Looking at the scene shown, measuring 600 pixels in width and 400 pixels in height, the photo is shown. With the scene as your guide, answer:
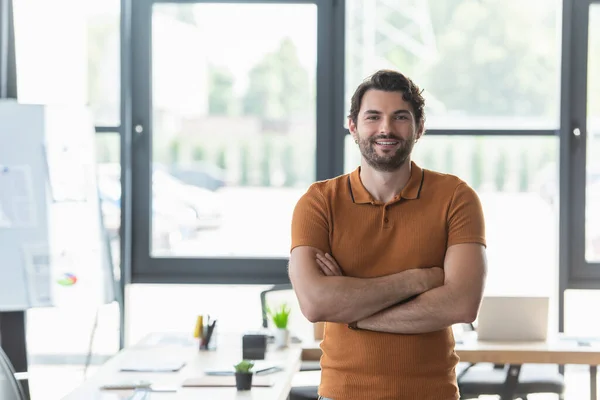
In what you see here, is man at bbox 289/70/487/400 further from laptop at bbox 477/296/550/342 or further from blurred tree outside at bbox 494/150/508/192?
blurred tree outside at bbox 494/150/508/192

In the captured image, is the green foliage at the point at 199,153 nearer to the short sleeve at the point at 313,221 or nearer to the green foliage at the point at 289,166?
the green foliage at the point at 289,166

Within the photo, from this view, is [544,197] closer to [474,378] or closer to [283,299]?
[474,378]

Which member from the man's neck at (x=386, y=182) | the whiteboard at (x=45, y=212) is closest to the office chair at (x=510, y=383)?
the whiteboard at (x=45, y=212)

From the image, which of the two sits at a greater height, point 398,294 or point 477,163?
point 477,163

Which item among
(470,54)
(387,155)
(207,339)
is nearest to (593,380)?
(207,339)

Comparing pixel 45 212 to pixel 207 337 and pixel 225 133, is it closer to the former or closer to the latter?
pixel 207 337

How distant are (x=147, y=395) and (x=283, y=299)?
2257 millimetres

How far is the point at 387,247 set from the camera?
262 cm

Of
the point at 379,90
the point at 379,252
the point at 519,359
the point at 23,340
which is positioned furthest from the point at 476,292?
the point at 23,340

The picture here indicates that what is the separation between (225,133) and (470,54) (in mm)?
1800

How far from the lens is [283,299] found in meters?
5.47

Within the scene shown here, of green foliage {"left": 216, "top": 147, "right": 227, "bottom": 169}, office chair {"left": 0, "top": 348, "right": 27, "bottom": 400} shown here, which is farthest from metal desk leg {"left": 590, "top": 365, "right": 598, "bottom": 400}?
office chair {"left": 0, "top": 348, "right": 27, "bottom": 400}

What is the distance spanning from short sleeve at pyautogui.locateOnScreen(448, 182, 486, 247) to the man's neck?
17 centimetres

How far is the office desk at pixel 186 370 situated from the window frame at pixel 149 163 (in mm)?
1286
